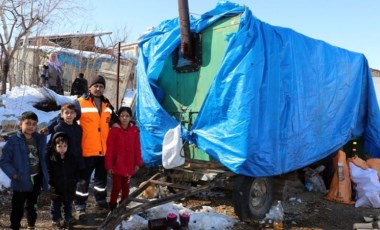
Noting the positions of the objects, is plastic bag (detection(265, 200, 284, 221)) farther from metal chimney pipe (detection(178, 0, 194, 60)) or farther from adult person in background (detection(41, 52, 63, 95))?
adult person in background (detection(41, 52, 63, 95))

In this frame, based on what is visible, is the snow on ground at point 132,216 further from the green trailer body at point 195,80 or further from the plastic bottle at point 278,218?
the green trailer body at point 195,80

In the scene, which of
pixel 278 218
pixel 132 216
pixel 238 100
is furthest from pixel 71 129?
pixel 278 218

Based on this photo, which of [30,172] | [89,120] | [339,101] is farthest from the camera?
[339,101]

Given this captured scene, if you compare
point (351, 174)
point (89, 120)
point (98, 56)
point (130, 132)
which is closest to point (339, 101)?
point (351, 174)

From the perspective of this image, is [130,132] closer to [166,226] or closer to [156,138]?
[156,138]

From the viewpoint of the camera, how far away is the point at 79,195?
4852 millimetres

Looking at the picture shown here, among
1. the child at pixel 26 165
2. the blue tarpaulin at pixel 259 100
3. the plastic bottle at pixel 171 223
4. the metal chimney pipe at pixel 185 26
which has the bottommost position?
the plastic bottle at pixel 171 223

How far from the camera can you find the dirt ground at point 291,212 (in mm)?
4844

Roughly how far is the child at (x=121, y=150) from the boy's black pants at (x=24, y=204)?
934 mm

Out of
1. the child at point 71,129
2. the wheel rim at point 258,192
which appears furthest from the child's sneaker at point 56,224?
the wheel rim at point 258,192

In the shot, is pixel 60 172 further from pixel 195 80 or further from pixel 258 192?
pixel 258 192

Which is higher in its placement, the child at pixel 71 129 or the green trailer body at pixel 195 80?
the green trailer body at pixel 195 80

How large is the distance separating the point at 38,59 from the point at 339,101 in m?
10.1

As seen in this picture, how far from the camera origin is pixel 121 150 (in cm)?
496
